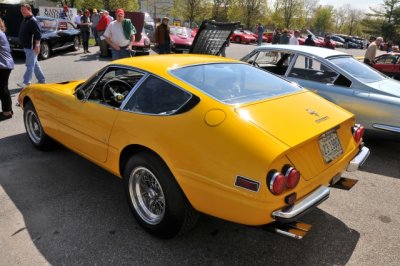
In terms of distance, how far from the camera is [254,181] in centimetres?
224

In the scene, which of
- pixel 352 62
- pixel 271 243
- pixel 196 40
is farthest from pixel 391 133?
pixel 196 40

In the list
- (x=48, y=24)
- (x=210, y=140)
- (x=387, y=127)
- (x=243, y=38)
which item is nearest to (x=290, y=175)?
(x=210, y=140)

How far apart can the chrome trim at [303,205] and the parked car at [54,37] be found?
11.8m

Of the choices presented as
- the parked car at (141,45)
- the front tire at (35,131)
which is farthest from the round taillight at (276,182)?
the parked car at (141,45)

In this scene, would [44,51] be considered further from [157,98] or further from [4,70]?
[157,98]

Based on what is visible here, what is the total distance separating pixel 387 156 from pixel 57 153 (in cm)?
457

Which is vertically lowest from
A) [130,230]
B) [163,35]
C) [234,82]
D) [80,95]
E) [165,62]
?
[130,230]

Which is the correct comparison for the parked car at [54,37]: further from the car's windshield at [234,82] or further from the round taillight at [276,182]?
the round taillight at [276,182]

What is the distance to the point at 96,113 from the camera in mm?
3359

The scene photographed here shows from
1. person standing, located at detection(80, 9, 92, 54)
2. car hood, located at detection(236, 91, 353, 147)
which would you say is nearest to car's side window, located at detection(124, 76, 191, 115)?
car hood, located at detection(236, 91, 353, 147)

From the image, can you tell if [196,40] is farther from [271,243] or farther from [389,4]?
[389,4]

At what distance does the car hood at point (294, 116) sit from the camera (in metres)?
2.50

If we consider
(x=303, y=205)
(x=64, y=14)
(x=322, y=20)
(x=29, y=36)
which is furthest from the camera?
(x=322, y=20)

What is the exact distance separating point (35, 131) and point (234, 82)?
9.67 feet
